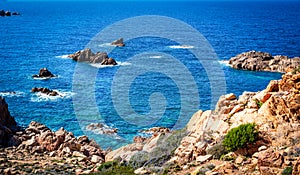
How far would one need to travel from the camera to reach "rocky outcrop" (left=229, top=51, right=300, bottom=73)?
102 metres

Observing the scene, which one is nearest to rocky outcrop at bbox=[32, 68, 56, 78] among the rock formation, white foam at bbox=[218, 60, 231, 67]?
white foam at bbox=[218, 60, 231, 67]

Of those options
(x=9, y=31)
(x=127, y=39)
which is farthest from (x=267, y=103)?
(x=9, y=31)

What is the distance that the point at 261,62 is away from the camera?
106 metres

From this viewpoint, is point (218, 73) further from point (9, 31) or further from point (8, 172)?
point (9, 31)

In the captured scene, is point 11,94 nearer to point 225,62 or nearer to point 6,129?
point 6,129

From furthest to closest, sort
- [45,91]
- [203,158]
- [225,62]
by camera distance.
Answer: [225,62]
[45,91]
[203,158]

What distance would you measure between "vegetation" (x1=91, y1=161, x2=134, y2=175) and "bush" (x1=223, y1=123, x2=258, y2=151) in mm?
8426

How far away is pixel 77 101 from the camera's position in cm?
7331

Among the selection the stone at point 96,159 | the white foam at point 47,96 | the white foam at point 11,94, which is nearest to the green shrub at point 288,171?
the stone at point 96,159

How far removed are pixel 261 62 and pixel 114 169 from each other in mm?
79105

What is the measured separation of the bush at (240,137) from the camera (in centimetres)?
3025

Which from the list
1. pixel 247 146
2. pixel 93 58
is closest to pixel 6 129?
pixel 247 146

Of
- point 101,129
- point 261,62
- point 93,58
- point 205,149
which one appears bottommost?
point 101,129

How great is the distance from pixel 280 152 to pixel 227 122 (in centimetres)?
879
